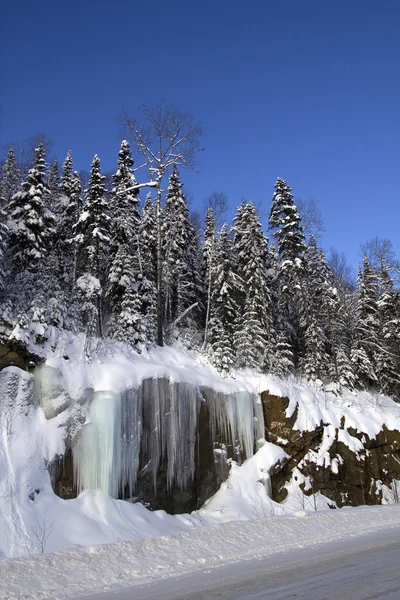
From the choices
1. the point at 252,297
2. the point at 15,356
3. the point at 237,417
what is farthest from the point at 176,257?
the point at 15,356

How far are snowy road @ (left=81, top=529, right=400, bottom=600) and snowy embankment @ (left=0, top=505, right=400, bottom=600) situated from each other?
1.27 feet

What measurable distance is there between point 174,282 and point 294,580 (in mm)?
19963

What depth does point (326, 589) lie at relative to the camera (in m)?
4.34

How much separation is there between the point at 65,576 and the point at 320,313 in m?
21.9

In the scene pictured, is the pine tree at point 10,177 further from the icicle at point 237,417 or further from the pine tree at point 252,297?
the icicle at point 237,417

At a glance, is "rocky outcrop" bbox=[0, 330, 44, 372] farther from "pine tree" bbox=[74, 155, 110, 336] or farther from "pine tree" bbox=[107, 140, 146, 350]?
"pine tree" bbox=[74, 155, 110, 336]

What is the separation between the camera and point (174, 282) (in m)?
24.2

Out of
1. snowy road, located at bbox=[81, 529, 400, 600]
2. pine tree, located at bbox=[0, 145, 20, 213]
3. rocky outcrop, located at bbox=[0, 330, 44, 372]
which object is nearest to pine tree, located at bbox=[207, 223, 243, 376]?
rocky outcrop, located at bbox=[0, 330, 44, 372]

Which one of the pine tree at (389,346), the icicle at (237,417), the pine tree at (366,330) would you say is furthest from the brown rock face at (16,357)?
the pine tree at (389,346)

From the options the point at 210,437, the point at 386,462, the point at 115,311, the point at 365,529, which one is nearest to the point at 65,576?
the point at 365,529

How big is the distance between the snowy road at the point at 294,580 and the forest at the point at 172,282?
7.63 meters

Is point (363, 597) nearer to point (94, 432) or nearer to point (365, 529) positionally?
point (365, 529)

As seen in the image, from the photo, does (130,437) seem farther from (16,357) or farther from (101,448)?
(16,357)

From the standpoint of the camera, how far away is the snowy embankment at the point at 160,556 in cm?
484
